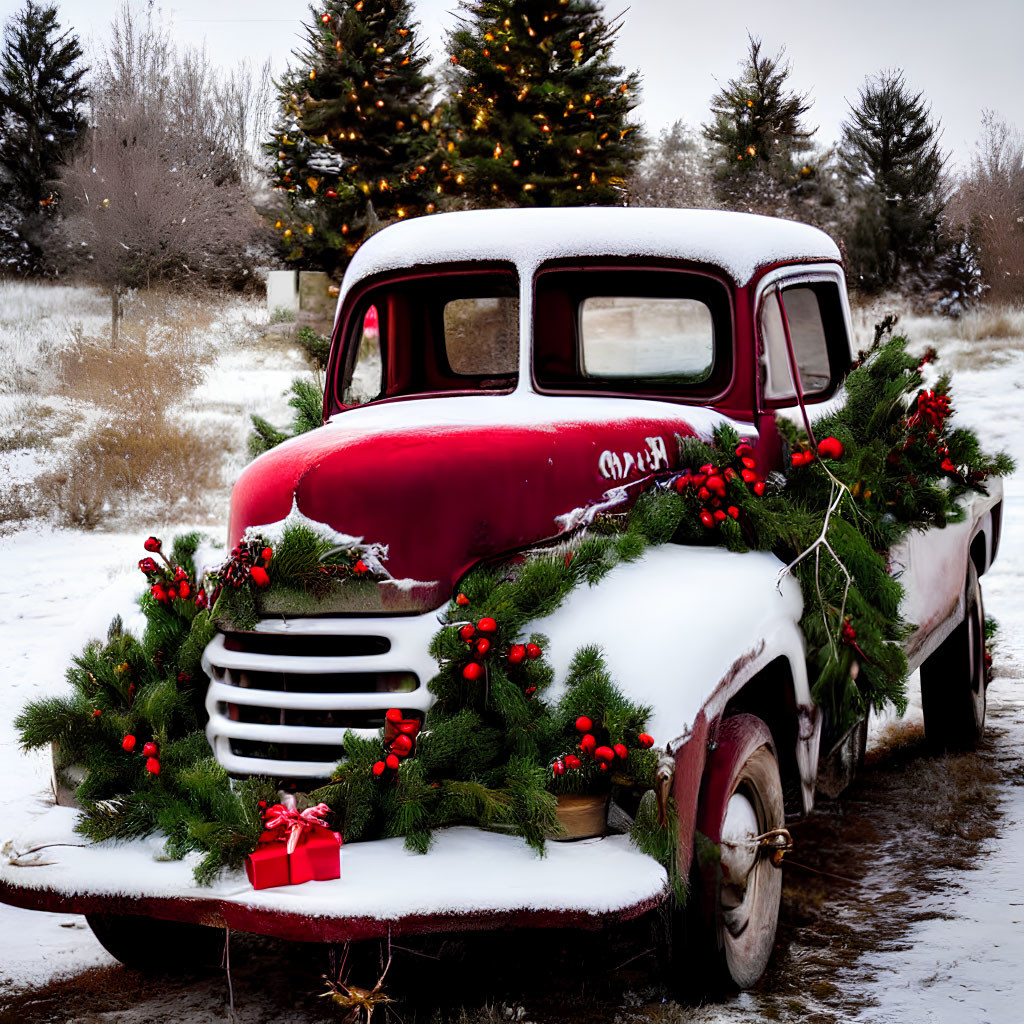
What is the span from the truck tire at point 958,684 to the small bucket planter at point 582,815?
3466mm

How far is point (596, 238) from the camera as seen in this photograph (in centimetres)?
420

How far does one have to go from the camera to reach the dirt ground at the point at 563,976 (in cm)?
323

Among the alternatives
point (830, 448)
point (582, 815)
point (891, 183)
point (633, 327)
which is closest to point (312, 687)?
point (582, 815)

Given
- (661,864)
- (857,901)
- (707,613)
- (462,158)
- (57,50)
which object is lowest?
(857,901)

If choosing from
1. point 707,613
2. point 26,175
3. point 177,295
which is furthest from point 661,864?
point 26,175

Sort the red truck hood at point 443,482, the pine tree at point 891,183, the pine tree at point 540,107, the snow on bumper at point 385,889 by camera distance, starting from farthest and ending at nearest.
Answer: the pine tree at point 891,183 → the pine tree at point 540,107 → the red truck hood at point 443,482 → the snow on bumper at point 385,889

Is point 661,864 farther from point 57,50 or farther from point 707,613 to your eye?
point 57,50

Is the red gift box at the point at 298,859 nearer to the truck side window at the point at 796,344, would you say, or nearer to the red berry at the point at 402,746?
the red berry at the point at 402,746

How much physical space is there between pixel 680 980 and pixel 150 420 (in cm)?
1379

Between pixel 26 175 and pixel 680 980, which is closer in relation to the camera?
pixel 680 980

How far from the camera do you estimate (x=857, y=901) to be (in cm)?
411

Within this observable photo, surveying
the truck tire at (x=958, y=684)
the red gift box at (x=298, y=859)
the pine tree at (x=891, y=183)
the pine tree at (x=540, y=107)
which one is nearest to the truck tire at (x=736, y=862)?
the red gift box at (x=298, y=859)

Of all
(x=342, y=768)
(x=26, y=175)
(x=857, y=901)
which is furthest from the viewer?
(x=26, y=175)

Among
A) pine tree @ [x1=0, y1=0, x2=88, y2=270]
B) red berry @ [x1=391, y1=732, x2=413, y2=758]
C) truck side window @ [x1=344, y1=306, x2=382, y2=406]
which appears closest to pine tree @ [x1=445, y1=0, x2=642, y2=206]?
pine tree @ [x1=0, y1=0, x2=88, y2=270]
